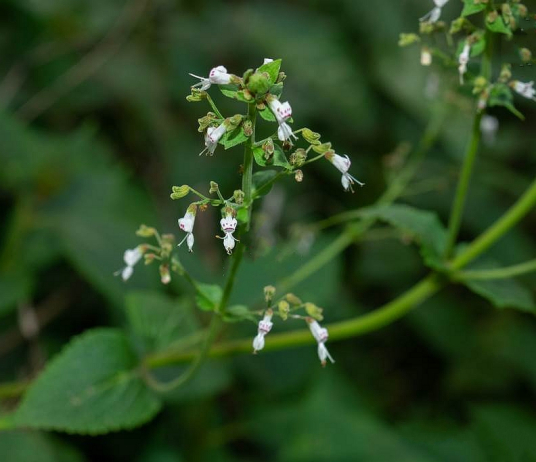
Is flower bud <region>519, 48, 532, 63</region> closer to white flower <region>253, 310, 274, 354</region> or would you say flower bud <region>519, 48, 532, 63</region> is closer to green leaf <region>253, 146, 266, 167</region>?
green leaf <region>253, 146, 266, 167</region>

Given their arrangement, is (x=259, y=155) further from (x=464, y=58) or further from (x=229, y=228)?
(x=464, y=58)

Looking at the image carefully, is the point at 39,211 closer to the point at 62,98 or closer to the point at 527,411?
the point at 62,98

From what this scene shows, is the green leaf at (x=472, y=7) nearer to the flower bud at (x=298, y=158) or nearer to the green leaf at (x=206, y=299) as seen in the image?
the flower bud at (x=298, y=158)

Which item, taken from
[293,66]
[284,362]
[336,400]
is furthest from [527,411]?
[293,66]

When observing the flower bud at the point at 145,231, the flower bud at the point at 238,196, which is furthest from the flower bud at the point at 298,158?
the flower bud at the point at 145,231

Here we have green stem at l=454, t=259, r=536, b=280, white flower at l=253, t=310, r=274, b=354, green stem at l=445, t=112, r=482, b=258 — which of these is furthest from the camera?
green stem at l=454, t=259, r=536, b=280

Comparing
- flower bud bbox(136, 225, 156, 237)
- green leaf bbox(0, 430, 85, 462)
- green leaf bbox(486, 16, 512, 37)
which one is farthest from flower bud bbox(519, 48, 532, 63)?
green leaf bbox(0, 430, 85, 462)
